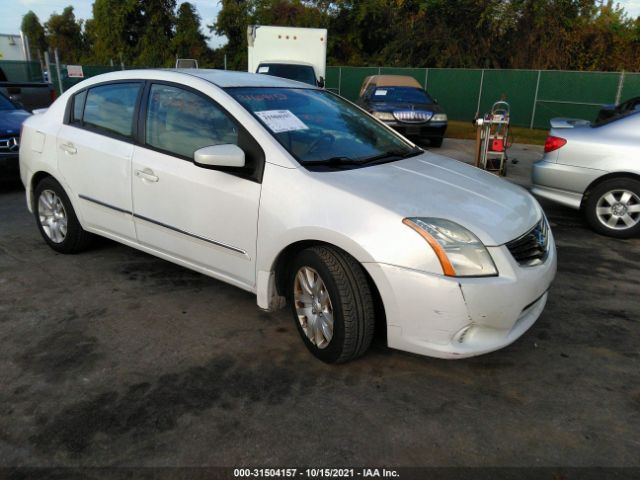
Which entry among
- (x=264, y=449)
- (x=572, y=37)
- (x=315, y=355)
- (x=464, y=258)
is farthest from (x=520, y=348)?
(x=572, y=37)

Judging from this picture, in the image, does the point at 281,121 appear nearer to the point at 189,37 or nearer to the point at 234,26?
the point at 234,26

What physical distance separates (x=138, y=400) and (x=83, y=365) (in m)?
0.53

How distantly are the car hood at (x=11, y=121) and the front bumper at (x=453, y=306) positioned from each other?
21.2 feet

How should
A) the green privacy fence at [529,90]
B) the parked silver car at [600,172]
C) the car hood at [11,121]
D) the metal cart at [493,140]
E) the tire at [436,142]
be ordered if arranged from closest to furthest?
the parked silver car at [600,172] < the car hood at [11,121] < the metal cart at [493,140] < the tire at [436,142] < the green privacy fence at [529,90]

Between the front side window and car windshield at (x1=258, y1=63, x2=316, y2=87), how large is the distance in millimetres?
9899

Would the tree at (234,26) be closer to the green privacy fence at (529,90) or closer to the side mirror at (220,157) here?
the green privacy fence at (529,90)

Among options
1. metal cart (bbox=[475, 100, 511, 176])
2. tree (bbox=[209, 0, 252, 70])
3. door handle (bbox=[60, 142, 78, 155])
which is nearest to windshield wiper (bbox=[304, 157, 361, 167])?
door handle (bbox=[60, 142, 78, 155])

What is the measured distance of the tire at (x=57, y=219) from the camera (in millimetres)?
4438

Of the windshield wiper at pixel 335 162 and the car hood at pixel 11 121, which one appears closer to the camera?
the windshield wiper at pixel 335 162

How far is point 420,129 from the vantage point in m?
11.9

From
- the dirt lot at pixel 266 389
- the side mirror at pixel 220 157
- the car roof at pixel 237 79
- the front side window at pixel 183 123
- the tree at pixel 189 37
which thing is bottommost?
the dirt lot at pixel 266 389

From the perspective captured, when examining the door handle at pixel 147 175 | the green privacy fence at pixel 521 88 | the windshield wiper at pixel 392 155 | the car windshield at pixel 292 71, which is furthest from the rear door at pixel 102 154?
the green privacy fence at pixel 521 88

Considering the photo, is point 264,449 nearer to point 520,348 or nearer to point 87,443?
point 87,443

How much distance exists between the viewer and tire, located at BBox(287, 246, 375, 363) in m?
2.74
